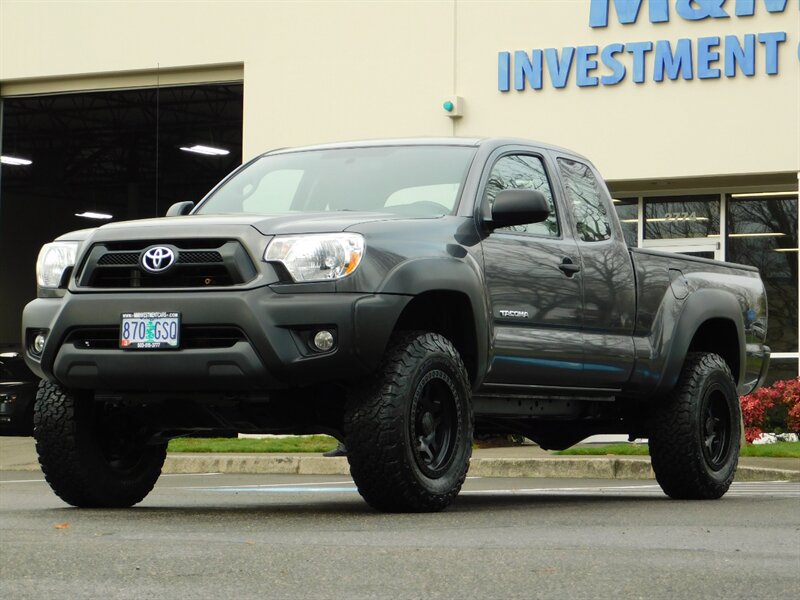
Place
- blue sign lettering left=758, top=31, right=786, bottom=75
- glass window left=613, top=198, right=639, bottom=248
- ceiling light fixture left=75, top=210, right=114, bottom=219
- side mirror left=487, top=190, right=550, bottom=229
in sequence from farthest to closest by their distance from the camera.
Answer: ceiling light fixture left=75, top=210, right=114, bottom=219 < glass window left=613, top=198, right=639, bottom=248 < blue sign lettering left=758, top=31, right=786, bottom=75 < side mirror left=487, top=190, right=550, bottom=229

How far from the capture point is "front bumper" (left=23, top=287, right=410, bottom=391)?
7137 mm

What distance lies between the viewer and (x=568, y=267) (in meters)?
8.66

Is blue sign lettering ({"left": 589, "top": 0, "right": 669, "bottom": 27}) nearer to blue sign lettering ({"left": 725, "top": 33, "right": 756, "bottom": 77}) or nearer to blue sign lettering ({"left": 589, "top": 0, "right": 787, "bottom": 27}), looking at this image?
blue sign lettering ({"left": 589, "top": 0, "right": 787, "bottom": 27})

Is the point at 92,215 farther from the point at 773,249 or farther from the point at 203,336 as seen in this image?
the point at 203,336

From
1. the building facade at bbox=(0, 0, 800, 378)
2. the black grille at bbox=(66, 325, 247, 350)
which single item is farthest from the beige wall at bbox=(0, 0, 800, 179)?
the black grille at bbox=(66, 325, 247, 350)

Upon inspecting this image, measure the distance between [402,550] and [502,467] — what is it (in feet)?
29.6

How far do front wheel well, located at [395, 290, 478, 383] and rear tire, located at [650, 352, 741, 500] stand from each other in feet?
6.74

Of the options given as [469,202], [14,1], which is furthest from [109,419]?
[14,1]

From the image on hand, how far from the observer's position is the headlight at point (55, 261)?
7867 millimetres

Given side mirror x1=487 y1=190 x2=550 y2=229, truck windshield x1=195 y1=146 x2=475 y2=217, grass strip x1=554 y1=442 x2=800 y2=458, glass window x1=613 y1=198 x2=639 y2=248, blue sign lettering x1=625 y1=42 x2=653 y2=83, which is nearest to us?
side mirror x1=487 y1=190 x2=550 y2=229

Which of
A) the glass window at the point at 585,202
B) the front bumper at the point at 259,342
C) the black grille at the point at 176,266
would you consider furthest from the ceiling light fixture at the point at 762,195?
the black grille at the point at 176,266

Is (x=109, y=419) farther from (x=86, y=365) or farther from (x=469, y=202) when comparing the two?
(x=469, y=202)

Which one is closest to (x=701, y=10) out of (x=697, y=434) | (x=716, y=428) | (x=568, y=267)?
(x=716, y=428)

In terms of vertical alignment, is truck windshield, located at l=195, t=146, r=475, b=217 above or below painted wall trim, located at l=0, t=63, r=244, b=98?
below
